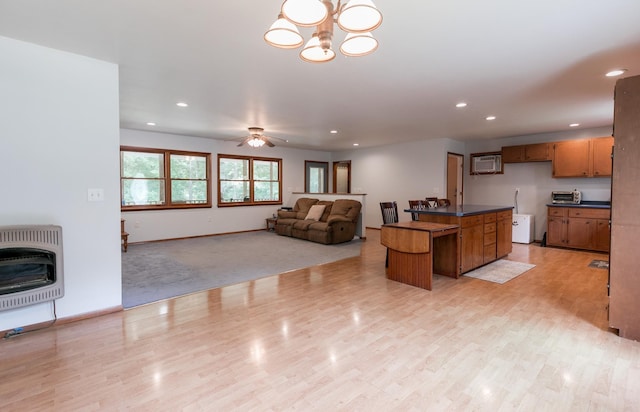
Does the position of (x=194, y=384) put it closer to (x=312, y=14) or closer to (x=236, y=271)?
(x=312, y=14)

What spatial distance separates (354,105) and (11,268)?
13.2 ft

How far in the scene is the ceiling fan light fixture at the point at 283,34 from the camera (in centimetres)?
168

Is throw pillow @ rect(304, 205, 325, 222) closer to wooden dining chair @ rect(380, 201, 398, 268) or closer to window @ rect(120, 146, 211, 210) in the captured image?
wooden dining chair @ rect(380, 201, 398, 268)

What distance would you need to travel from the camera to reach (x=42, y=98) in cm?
270

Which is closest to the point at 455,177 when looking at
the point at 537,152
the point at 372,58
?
the point at 537,152

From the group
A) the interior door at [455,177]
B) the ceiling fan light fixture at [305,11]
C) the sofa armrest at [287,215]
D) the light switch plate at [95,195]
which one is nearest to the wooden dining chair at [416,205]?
the interior door at [455,177]

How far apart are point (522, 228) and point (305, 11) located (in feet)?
22.9

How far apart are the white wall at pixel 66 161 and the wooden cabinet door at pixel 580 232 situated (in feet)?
24.2

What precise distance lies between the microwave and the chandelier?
6.39 meters

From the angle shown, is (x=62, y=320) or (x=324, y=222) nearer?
(x=62, y=320)

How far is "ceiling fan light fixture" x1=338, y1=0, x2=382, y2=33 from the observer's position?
1.48 metres

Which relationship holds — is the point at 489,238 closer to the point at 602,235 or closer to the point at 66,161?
the point at 602,235

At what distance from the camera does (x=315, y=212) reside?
24.2 feet

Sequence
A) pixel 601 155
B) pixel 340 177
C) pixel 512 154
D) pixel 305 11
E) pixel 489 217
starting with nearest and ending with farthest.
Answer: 1. pixel 305 11
2. pixel 489 217
3. pixel 601 155
4. pixel 512 154
5. pixel 340 177
